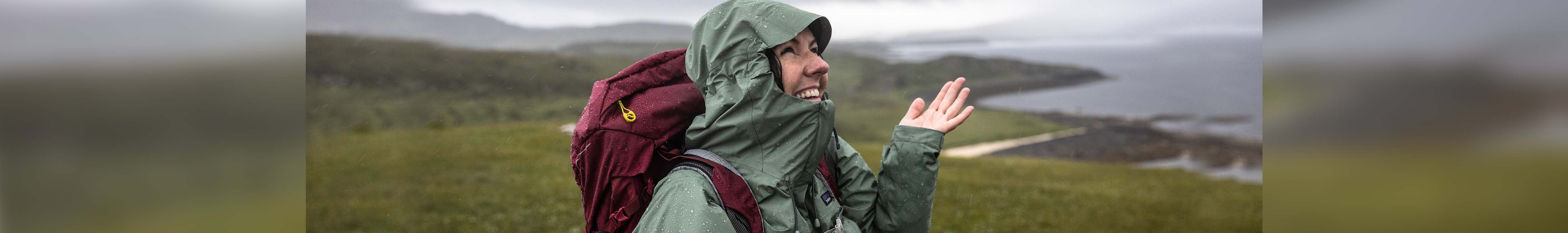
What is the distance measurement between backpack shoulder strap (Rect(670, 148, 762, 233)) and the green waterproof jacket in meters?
0.02

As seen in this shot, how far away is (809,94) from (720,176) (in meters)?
0.40

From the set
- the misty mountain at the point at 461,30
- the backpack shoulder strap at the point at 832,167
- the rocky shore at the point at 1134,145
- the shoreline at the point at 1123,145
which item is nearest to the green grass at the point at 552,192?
the shoreline at the point at 1123,145

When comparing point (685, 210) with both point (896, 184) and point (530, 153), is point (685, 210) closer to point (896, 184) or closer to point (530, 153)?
point (896, 184)

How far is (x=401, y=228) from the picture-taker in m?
16.2

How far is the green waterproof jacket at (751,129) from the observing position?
250cm

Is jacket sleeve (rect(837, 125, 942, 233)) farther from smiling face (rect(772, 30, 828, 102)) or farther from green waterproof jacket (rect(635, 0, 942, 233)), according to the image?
smiling face (rect(772, 30, 828, 102))

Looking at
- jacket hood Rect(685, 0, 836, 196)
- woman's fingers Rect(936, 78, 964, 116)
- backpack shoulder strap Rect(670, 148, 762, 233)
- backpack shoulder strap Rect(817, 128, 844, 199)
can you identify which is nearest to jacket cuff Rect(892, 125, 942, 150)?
woman's fingers Rect(936, 78, 964, 116)

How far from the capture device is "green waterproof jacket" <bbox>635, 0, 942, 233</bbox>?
98.3 inches

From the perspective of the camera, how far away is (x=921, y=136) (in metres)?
2.98
